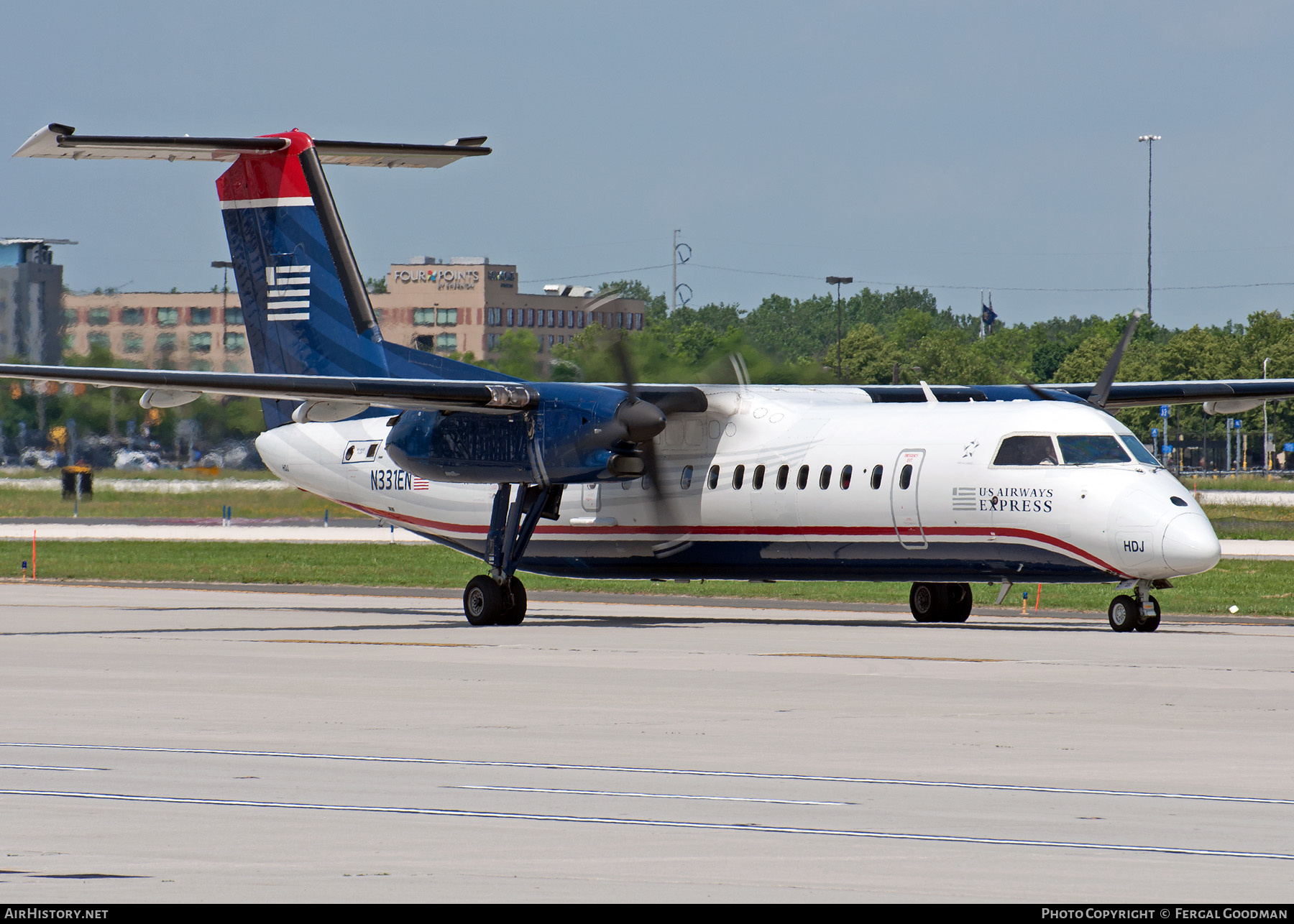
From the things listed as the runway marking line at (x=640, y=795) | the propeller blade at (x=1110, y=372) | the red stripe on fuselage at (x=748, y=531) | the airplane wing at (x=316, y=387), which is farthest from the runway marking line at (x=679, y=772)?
the propeller blade at (x=1110, y=372)

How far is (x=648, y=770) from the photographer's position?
10961 mm

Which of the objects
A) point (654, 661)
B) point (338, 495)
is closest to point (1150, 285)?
point (338, 495)

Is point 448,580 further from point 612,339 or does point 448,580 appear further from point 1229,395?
point 1229,395

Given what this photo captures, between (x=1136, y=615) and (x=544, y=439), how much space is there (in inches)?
324

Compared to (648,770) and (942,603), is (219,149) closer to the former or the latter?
(942,603)

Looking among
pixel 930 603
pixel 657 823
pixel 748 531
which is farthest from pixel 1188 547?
pixel 657 823

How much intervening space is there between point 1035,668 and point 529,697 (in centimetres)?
542

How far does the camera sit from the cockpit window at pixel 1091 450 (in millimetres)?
22344

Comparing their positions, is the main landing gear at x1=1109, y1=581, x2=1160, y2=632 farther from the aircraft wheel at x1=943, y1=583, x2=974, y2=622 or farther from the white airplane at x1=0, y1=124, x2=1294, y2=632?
the aircraft wheel at x1=943, y1=583, x2=974, y2=622

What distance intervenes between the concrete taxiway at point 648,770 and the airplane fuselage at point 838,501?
133 cm

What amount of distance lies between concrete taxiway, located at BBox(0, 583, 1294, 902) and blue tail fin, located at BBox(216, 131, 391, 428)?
293 inches

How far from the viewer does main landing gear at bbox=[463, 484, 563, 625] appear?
83.7ft

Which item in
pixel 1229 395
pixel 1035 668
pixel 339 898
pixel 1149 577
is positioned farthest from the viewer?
pixel 1229 395

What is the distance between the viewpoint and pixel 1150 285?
111 m
